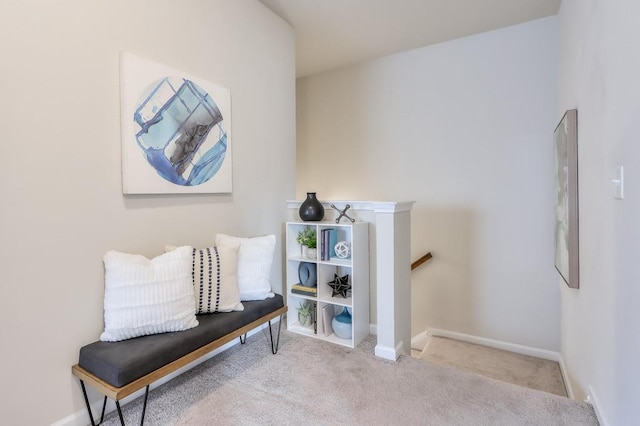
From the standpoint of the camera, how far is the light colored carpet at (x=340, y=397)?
1.73 metres

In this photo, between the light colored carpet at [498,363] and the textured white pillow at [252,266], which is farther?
the light colored carpet at [498,363]

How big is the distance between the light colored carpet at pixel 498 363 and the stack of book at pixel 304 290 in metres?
1.52

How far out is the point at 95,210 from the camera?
1.75 m

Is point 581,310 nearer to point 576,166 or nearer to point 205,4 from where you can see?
point 576,166

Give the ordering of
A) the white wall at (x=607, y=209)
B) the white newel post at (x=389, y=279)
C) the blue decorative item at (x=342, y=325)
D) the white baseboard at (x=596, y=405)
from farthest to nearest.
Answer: the blue decorative item at (x=342, y=325), the white newel post at (x=389, y=279), the white baseboard at (x=596, y=405), the white wall at (x=607, y=209)

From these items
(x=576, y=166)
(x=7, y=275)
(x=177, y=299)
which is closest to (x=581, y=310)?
(x=576, y=166)

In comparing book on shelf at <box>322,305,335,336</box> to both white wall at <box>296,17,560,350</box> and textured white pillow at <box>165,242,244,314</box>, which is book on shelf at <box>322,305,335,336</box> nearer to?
textured white pillow at <box>165,242,244,314</box>

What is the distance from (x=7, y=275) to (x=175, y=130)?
1096 millimetres

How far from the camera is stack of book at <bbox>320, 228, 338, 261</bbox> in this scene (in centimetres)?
270

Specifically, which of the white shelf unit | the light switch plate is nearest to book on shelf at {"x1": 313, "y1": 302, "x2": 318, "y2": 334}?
the white shelf unit

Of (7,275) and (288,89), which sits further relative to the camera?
(288,89)

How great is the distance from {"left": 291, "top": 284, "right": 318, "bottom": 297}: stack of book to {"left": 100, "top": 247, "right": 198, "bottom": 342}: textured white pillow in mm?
1126

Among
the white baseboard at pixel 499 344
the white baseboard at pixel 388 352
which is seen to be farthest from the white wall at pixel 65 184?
the white baseboard at pixel 499 344

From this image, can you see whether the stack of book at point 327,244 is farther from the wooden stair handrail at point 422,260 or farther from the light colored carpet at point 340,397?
the wooden stair handrail at point 422,260
